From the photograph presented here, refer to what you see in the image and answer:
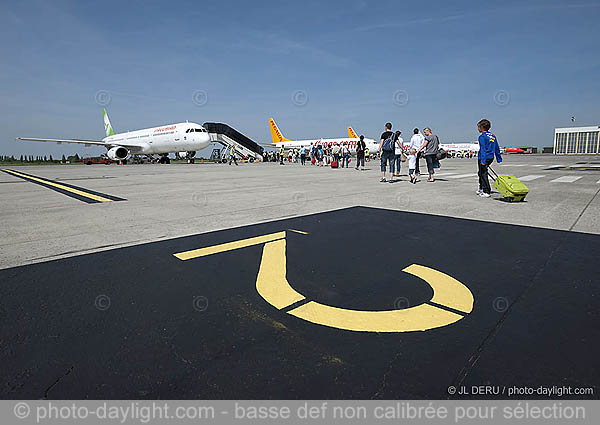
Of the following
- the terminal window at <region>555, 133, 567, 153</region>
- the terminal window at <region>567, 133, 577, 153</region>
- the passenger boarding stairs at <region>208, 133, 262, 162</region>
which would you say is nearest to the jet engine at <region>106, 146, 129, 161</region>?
the passenger boarding stairs at <region>208, 133, 262, 162</region>

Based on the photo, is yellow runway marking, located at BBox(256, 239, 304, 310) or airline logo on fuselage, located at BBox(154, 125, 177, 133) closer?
yellow runway marking, located at BBox(256, 239, 304, 310)

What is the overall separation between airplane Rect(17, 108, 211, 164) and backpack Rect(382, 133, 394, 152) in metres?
21.9

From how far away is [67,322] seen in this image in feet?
7.59

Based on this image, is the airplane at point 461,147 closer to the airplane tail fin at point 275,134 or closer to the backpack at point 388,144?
the airplane tail fin at point 275,134

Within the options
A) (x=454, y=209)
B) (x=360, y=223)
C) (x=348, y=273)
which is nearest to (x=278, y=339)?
(x=348, y=273)

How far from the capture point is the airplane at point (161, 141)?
30.0 m

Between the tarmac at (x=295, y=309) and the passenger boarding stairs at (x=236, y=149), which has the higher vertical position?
the passenger boarding stairs at (x=236, y=149)

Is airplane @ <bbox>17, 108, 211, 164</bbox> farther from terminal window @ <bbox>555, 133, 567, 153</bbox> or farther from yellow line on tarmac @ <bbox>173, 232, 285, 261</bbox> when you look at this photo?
terminal window @ <bbox>555, 133, 567, 153</bbox>

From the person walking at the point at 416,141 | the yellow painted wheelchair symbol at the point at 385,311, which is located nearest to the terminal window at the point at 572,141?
the person walking at the point at 416,141

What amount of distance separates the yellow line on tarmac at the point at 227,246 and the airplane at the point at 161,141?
89.4ft

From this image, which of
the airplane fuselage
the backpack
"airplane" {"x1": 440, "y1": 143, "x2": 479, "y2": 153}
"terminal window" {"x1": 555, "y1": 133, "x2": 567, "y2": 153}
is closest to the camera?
the backpack

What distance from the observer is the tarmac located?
5.80 ft
